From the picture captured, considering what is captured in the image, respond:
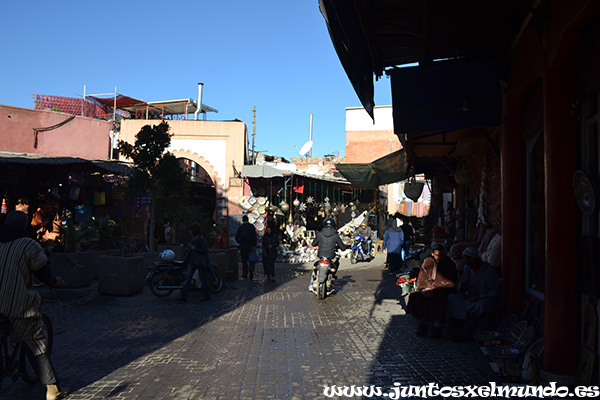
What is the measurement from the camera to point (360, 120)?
1384 inches

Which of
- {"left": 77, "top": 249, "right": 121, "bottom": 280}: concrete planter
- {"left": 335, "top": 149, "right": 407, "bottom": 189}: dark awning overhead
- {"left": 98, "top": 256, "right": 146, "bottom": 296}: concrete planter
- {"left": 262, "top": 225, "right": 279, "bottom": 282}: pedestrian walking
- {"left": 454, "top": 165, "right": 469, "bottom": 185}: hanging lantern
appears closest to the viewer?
{"left": 98, "top": 256, "right": 146, "bottom": 296}: concrete planter

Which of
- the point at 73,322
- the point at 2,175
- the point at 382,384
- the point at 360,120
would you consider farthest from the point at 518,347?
the point at 360,120

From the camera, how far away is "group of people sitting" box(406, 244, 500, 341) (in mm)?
6551

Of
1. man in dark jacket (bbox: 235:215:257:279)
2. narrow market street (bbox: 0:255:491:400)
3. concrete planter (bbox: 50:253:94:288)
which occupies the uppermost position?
man in dark jacket (bbox: 235:215:257:279)

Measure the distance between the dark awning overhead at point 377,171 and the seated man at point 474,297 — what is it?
5.61 m

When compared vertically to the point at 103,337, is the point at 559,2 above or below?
above

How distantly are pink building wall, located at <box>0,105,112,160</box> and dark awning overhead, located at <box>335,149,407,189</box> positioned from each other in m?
12.7

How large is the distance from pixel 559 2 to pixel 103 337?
6846 millimetres

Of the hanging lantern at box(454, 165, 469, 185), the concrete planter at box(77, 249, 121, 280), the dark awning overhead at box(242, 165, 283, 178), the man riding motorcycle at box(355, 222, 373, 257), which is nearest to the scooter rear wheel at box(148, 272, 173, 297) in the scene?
the concrete planter at box(77, 249, 121, 280)

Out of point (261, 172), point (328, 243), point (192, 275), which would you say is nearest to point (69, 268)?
point (192, 275)

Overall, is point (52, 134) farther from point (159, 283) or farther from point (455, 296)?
point (455, 296)

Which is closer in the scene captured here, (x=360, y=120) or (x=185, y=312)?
(x=185, y=312)

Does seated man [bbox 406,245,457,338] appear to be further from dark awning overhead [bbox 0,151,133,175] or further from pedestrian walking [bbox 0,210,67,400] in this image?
dark awning overhead [bbox 0,151,133,175]

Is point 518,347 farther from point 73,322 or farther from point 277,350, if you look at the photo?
point 73,322
